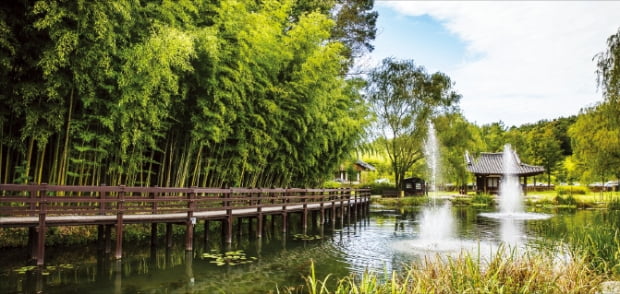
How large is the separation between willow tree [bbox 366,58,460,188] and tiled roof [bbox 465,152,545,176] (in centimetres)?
542

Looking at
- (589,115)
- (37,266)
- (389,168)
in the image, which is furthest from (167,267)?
(389,168)

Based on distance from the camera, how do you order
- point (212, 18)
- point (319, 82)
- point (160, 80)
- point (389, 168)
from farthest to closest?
1. point (389, 168)
2. point (319, 82)
3. point (212, 18)
4. point (160, 80)

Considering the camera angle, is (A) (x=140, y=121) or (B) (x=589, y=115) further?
(B) (x=589, y=115)

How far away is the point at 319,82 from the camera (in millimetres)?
14367

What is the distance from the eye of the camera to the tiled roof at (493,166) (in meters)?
35.7

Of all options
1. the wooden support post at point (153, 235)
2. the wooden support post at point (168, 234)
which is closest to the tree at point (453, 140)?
the wooden support post at point (168, 234)

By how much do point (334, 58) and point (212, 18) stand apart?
5.10m

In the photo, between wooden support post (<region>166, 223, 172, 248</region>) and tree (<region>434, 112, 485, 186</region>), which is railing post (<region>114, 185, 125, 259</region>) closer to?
wooden support post (<region>166, 223, 172, 248</region>)

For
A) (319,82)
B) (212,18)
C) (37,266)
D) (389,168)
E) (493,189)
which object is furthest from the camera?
(389,168)

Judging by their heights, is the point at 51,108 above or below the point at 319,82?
below

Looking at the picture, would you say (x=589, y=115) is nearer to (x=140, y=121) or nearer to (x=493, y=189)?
(x=493, y=189)

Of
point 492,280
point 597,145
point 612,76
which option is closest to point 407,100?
point 597,145

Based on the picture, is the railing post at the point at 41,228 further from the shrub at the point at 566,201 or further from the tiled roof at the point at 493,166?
the tiled roof at the point at 493,166

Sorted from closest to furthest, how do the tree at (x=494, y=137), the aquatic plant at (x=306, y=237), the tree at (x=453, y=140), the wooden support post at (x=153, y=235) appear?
the wooden support post at (x=153, y=235)
the aquatic plant at (x=306, y=237)
the tree at (x=453, y=140)
the tree at (x=494, y=137)
